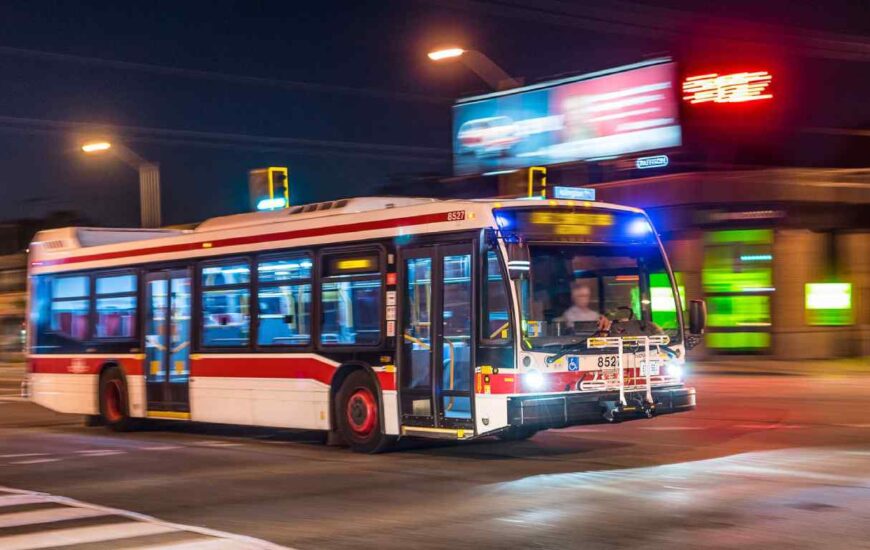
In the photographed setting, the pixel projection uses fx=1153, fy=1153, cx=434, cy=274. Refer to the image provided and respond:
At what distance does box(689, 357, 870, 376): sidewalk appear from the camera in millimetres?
29469

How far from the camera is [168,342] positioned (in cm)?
1712

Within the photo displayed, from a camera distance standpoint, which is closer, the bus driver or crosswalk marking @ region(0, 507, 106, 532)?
crosswalk marking @ region(0, 507, 106, 532)

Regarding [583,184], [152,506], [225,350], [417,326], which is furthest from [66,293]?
[583,184]

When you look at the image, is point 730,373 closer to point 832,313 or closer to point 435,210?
→ point 832,313

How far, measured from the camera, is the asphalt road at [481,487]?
27.6ft

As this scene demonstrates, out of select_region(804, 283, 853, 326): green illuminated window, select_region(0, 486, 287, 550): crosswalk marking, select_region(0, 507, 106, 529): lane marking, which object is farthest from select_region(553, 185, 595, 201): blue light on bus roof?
select_region(804, 283, 853, 326): green illuminated window

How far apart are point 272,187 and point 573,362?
1289 cm

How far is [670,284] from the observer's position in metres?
13.4

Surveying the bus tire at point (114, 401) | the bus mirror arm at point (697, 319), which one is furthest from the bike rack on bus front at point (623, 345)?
the bus tire at point (114, 401)

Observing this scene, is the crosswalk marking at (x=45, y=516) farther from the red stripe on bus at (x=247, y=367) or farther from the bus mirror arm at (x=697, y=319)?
the bus mirror arm at (x=697, y=319)

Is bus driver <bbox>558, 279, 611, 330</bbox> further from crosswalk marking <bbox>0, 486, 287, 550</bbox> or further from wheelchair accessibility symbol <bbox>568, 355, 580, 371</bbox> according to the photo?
crosswalk marking <bbox>0, 486, 287, 550</bbox>

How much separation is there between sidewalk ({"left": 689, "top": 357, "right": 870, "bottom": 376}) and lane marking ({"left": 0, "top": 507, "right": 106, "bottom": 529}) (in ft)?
74.6

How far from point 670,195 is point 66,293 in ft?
63.8

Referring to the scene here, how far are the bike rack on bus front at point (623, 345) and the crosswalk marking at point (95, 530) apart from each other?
17.2 ft
